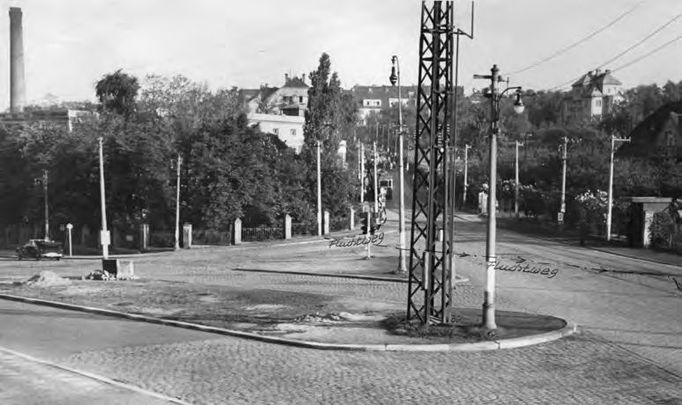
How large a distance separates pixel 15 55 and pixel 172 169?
4416 centimetres

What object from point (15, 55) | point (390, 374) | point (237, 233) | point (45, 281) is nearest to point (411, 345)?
point (390, 374)

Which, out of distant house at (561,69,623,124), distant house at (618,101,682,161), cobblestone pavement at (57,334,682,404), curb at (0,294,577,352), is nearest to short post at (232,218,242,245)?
curb at (0,294,577,352)

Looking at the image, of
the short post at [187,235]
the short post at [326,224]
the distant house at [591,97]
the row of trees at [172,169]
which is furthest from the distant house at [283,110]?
the distant house at [591,97]

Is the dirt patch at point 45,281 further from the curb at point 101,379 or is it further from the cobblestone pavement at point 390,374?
the cobblestone pavement at point 390,374

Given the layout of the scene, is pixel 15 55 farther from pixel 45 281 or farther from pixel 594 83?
pixel 594 83

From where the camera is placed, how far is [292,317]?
19.3m

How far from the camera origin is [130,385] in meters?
12.5

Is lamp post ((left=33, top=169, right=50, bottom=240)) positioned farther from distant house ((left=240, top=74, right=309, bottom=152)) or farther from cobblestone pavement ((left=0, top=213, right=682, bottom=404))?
cobblestone pavement ((left=0, top=213, right=682, bottom=404))

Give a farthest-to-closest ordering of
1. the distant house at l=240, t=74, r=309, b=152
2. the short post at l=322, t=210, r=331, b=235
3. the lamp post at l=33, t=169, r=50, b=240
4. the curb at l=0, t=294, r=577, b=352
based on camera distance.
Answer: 1. the distant house at l=240, t=74, r=309, b=152
2. the lamp post at l=33, t=169, r=50, b=240
3. the short post at l=322, t=210, r=331, b=235
4. the curb at l=0, t=294, r=577, b=352

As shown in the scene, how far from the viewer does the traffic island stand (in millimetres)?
15836

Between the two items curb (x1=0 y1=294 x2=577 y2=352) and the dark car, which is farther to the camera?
the dark car

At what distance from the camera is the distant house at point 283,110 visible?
10244 centimetres

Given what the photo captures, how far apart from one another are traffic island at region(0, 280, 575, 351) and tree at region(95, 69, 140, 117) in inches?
2160

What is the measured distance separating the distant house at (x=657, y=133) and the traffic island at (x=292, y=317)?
62.2 metres
